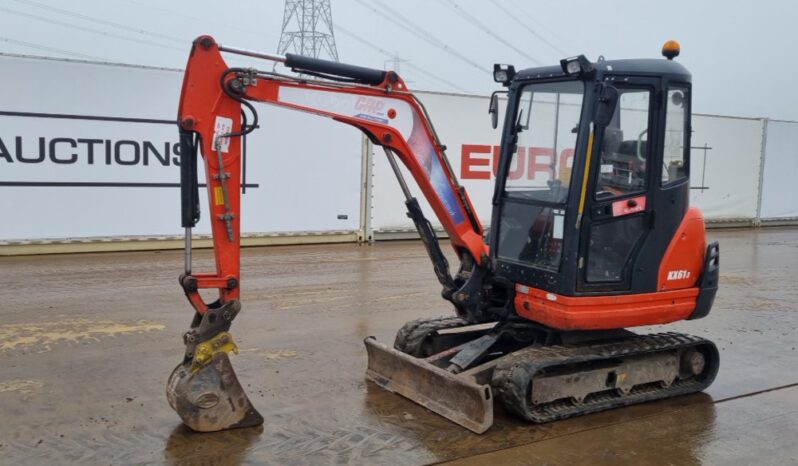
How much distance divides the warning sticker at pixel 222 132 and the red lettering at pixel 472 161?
1041cm

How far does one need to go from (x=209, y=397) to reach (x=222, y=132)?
1657mm

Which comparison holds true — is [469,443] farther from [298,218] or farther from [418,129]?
[298,218]

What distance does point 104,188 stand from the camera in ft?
39.6

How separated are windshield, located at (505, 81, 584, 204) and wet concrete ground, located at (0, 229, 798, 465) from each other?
167cm

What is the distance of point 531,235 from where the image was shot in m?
5.62

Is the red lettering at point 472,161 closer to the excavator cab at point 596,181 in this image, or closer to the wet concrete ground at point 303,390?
the wet concrete ground at point 303,390

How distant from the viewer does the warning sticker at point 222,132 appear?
4.85m

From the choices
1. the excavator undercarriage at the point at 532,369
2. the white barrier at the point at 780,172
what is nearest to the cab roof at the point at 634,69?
the excavator undercarriage at the point at 532,369

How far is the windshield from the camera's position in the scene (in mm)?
5406

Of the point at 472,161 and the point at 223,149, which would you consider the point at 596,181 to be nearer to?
the point at 223,149

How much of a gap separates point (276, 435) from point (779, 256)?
1267cm

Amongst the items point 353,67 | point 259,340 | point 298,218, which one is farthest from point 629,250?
point 298,218

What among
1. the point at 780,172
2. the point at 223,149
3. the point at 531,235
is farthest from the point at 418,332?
the point at 780,172

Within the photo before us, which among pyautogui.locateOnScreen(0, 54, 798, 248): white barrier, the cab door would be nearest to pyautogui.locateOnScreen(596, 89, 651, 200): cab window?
the cab door
